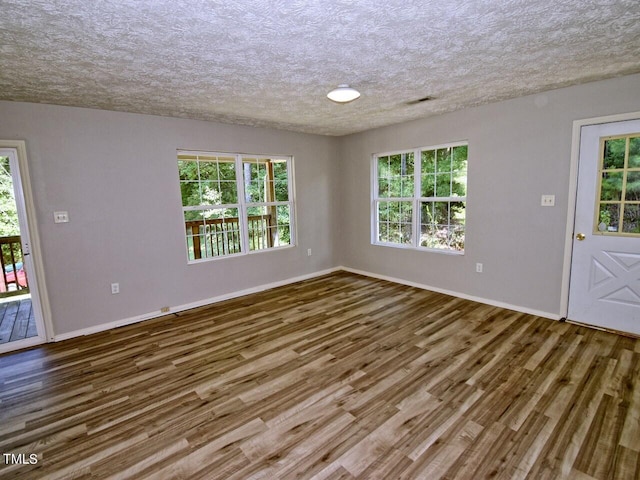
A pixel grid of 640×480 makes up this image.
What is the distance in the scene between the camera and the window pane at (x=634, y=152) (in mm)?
2879

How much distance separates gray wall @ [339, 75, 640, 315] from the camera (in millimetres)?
3197

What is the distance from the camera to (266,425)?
203cm

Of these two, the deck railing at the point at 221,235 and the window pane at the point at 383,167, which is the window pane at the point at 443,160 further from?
the deck railing at the point at 221,235

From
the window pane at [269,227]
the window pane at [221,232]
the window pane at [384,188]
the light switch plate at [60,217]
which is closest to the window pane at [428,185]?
the window pane at [384,188]

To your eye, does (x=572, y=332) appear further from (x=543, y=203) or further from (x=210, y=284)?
(x=210, y=284)

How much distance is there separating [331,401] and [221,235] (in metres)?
2.94

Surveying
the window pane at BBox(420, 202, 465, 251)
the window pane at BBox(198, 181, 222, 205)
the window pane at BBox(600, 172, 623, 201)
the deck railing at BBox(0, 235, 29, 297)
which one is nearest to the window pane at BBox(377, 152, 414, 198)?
the window pane at BBox(420, 202, 465, 251)

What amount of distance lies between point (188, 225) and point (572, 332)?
4.52 metres

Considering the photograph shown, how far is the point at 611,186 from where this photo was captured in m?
3.04

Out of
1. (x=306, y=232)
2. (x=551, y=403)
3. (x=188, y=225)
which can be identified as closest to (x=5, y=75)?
(x=188, y=225)

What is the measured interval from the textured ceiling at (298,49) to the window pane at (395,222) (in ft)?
5.97

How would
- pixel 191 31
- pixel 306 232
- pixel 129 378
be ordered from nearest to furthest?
pixel 191 31 → pixel 129 378 → pixel 306 232

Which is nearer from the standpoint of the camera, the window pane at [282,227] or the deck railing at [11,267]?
the deck railing at [11,267]

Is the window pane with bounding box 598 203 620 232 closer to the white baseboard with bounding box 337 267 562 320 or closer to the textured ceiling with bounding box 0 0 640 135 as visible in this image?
the white baseboard with bounding box 337 267 562 320
